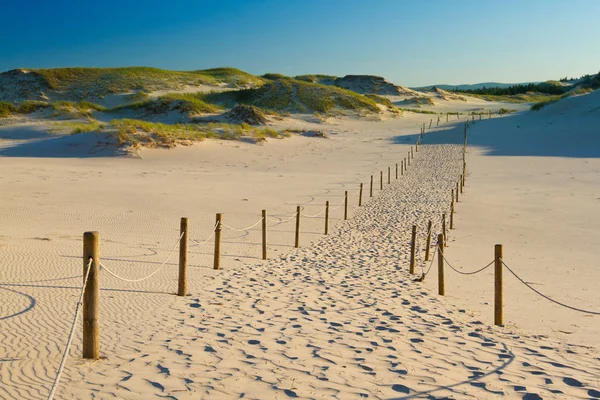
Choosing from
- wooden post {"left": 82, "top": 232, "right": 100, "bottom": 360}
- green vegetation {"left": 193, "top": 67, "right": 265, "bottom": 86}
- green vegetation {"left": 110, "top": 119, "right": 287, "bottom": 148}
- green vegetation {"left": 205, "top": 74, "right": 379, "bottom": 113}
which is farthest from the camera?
green vegetation {"left": 193, "top": 67, "right": 265, "bottom": 86}

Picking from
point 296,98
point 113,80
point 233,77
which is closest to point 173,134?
point 296,98

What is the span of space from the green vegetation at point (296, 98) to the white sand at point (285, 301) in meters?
35.3

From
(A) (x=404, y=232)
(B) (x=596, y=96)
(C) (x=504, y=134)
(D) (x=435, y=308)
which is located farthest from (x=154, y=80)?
(D) (x=435, y=308)

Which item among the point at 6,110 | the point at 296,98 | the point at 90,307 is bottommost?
the point at 90,307

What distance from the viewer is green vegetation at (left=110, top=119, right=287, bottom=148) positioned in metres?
31.1

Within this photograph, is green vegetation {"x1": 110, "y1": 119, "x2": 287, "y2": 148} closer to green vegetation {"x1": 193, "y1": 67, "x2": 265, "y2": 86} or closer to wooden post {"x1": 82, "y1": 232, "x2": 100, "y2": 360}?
wooden post {"x1": 82, "y1": 232, "x2": 100, "y2": 360}

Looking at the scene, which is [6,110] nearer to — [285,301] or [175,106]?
[175,106]

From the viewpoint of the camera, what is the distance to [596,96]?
44.0m

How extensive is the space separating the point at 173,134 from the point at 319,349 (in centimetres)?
2925

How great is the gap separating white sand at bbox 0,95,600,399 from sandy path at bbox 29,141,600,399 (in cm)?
2

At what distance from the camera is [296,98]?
5722cm

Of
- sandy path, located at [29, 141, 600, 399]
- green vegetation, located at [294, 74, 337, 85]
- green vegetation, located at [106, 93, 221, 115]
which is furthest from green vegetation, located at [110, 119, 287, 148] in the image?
green vegetation, located at [294, 74, 337, 85]

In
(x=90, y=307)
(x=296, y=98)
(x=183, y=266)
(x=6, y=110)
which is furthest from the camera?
(x=296, y=98)

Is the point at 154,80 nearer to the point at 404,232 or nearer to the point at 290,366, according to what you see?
the point at 404,232
